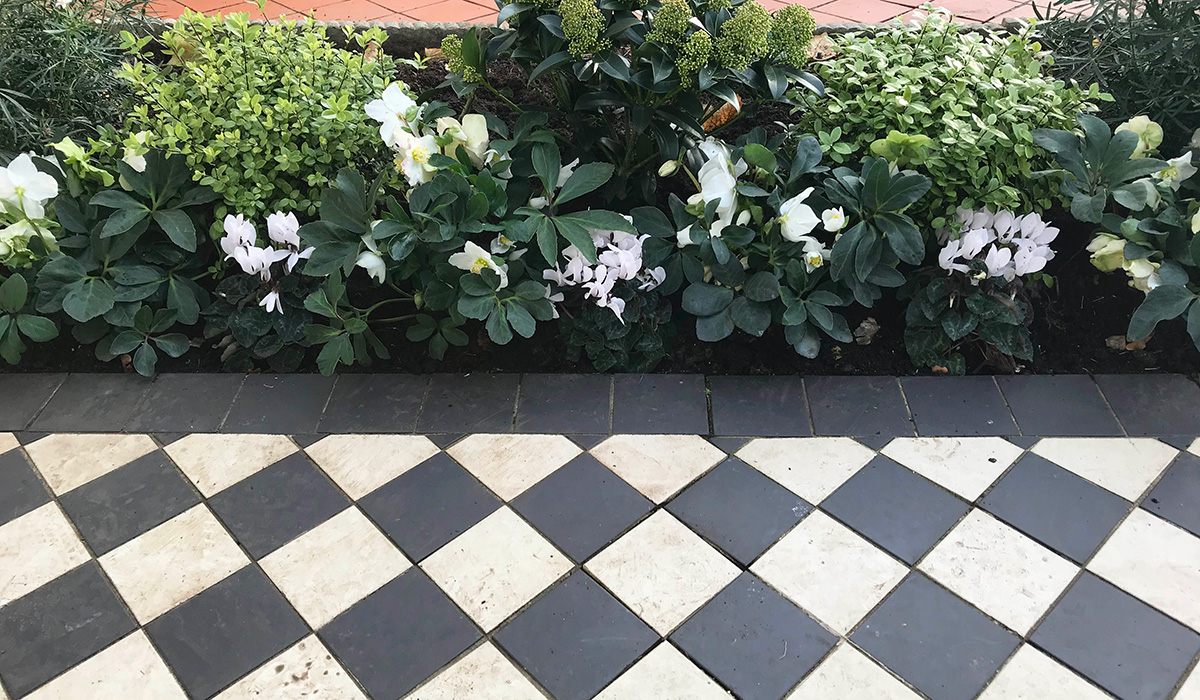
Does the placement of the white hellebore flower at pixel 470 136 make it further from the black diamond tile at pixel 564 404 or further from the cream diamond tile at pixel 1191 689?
the cream diamond tile at pixel 1191 689

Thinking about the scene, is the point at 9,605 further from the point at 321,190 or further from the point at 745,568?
the point at 745,568

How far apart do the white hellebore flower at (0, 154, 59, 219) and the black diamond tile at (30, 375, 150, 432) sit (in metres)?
0.44

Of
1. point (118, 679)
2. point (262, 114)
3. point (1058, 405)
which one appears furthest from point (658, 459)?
point (262, 114)

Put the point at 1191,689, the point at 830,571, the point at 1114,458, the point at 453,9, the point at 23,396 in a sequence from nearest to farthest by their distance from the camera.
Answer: the point at 1191,689 < the point at 830,571 < the point at 1114,458 < the point at 23,396 < the point at 453,9

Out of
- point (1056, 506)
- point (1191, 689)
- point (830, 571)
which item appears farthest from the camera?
point (1056, 506)

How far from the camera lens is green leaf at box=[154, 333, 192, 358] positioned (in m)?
1.99

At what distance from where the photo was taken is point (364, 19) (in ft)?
11.6

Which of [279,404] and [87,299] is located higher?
[87,299]

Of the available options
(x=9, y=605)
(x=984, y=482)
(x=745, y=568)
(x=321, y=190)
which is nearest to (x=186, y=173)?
(x=321, y=190)

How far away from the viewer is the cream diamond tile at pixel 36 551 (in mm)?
1495

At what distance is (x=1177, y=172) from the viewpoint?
184cm

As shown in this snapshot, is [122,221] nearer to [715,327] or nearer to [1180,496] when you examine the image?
[715,327]

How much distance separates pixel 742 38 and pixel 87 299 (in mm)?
1644

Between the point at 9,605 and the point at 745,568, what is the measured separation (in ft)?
4.52
